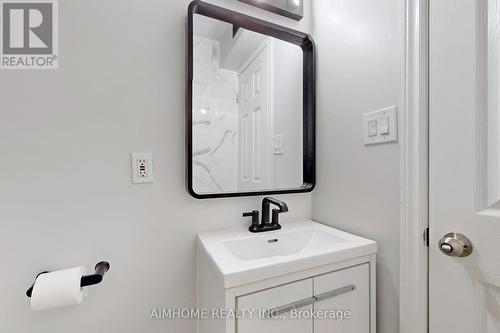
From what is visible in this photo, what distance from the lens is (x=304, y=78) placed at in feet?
4.10

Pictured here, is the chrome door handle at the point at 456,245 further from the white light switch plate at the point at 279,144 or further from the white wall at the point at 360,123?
the white light switch plate at the point at 279,144

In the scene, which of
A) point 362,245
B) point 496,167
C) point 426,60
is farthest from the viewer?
point 362,245

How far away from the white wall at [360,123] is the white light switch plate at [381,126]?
0.03 metres

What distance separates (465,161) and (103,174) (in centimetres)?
117

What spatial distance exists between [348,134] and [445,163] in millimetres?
389

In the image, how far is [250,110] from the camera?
1.14m

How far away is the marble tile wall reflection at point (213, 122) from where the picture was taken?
1.02 metres

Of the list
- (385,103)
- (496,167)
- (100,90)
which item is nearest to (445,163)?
(496,167)

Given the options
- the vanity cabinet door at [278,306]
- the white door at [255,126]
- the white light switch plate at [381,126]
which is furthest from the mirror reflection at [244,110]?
the vanity cabinet door at [278,306]

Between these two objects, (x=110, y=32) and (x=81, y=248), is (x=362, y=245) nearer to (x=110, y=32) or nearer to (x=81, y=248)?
(x=81, y=248)

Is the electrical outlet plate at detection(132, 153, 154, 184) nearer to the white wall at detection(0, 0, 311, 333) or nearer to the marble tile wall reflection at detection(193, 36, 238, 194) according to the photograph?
the white wall at detection(0, 0, 311, 333)
